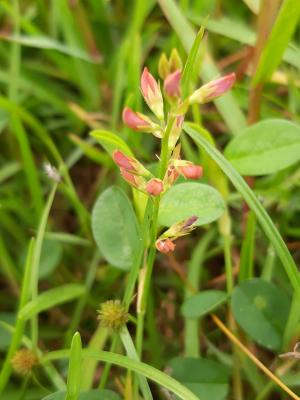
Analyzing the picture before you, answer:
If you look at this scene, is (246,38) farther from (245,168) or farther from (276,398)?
(276,398)

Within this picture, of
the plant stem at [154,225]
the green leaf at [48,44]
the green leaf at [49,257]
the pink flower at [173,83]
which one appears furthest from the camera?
the green leaf at [48,44]

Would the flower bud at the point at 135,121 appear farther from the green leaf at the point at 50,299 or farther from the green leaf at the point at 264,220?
the green leaf at the point at 50,299

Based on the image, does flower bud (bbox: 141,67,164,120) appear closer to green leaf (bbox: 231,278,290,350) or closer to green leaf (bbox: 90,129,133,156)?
green leaf (bbox: 90,129,133,156)

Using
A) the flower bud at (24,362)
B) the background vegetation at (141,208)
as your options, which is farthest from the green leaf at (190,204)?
the flower bud at (24,362)

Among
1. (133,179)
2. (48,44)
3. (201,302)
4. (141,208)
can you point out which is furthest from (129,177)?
(48,44)

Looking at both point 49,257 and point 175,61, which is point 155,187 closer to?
point 175,61

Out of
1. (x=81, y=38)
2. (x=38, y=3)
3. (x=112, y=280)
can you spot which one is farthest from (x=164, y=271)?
(x=38, y=3)

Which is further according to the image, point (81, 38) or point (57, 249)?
point (81, 38)
